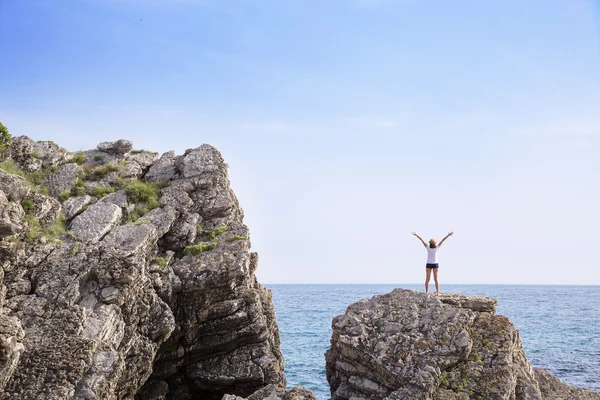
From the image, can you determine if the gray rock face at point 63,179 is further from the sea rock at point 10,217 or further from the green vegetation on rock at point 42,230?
the sea rock at point 10,217

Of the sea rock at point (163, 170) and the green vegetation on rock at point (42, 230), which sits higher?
the sea rock at point (163, 170)

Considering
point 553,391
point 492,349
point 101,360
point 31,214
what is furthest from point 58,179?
point 553,391

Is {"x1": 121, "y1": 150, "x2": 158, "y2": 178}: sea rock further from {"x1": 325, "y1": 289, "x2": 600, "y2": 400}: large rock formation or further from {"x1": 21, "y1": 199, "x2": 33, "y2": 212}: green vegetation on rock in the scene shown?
{"x1": 325, "y1": 289, "x2": 600, "y2": 400}: large rock formation

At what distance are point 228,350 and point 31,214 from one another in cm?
993

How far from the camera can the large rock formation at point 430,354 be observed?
18375 mm

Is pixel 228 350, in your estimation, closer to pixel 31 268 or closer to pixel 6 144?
pixel 31 268

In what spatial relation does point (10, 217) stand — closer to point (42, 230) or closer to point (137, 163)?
point (42, 230)

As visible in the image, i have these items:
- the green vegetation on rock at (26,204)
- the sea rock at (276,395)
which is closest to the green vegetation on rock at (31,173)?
the green vegetation on rock at (26,204)

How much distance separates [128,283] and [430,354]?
11.3m

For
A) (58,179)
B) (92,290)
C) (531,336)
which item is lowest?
(531,336)

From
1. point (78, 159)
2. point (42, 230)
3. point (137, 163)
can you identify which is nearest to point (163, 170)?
point (137, 163)

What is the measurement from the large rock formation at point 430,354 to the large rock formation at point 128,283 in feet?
15.2

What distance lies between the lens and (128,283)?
20.5 meters

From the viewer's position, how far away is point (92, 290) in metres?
20.2
